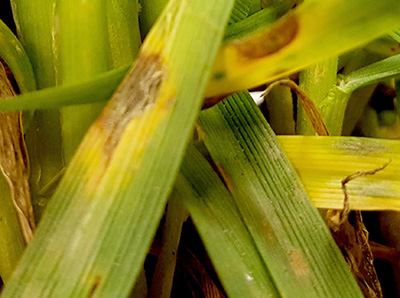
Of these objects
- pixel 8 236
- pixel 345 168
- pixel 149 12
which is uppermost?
pixel 149 12

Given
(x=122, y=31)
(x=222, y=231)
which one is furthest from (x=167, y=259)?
(x=122, y=31)

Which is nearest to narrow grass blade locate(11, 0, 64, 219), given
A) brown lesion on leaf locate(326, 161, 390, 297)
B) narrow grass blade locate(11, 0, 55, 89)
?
narrow grass blade locate(11, 0, 55, 89)

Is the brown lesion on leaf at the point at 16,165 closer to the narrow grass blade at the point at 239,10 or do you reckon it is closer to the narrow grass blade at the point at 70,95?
the narrow grass blade at the point at 70,95

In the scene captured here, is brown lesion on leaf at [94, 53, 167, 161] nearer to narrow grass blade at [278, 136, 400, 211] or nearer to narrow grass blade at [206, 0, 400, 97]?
narrow grass blade at [206, 0, 400, 97]

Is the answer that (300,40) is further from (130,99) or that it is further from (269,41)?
(130,99)

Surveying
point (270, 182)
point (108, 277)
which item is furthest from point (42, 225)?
point (270, 182)

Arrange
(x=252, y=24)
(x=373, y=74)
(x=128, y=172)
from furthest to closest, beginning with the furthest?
(x=373, y=74) < (x=252, y=24) < (x=128, y=172)

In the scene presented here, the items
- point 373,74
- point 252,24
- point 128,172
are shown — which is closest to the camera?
point 128,172
